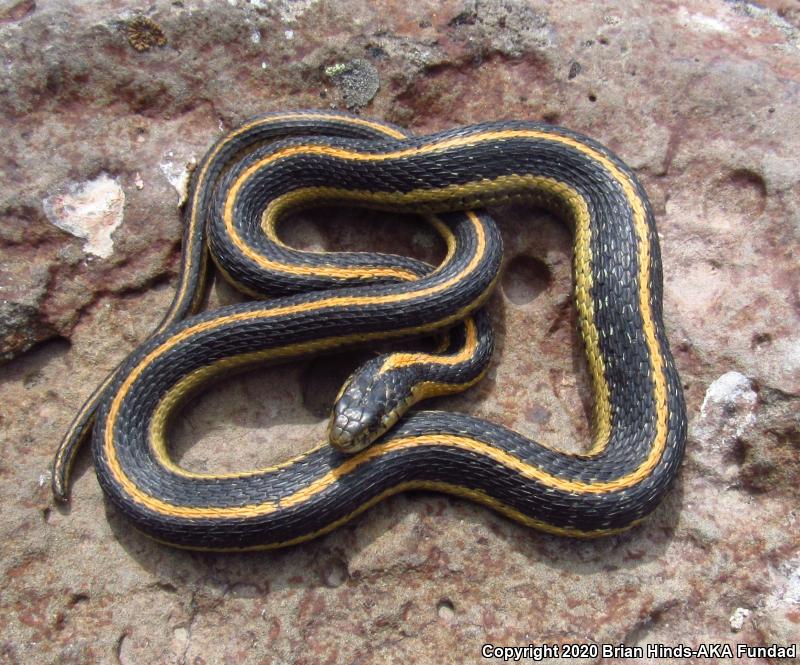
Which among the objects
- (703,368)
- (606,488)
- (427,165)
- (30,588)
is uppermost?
(427,165)

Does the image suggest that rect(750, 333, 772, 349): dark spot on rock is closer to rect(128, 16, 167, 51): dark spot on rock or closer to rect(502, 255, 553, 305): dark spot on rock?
rect(502, 255, 553, 305): dark spot on rock

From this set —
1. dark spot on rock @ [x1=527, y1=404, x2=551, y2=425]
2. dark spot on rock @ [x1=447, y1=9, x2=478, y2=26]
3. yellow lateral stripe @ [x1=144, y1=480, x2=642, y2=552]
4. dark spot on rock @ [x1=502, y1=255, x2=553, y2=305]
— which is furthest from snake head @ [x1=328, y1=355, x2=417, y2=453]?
dark spot on rock @ [x1=447, y1=9, x2=478, y2=26]

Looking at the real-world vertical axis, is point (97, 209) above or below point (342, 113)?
below

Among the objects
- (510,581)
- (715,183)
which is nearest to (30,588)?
(510,581)

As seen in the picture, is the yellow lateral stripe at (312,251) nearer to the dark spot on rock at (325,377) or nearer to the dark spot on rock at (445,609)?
the dark spot on rock at (325,377)

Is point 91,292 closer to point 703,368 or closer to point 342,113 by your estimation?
point 342,113
